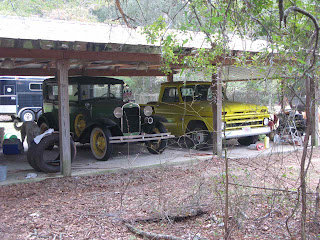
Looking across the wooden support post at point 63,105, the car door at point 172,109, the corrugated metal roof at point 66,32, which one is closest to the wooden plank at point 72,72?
the car door at point 172,109

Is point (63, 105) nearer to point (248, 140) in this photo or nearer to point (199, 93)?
point (199, 93)

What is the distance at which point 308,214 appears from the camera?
4234 mm

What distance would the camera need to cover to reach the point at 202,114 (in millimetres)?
9766

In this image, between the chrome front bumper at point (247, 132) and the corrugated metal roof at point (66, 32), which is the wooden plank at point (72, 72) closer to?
the chrome front bumper at point (247, 132)

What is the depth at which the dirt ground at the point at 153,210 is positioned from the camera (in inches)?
165

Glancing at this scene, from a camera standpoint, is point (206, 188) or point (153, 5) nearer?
point (206, 188)

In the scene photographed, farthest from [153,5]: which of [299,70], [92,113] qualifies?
[299,70]

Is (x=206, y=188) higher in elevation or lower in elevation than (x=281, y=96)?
lower

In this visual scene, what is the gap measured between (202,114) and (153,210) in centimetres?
517

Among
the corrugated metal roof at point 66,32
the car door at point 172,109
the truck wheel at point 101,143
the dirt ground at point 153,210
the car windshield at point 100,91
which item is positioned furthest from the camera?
the car door at point 172,109

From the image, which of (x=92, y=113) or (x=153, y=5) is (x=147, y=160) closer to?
(x=92, y=113)

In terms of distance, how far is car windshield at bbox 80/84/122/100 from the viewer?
9.48 meters

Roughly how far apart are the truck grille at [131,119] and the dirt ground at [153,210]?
2.69 metres

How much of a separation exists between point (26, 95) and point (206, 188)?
1665 cm
